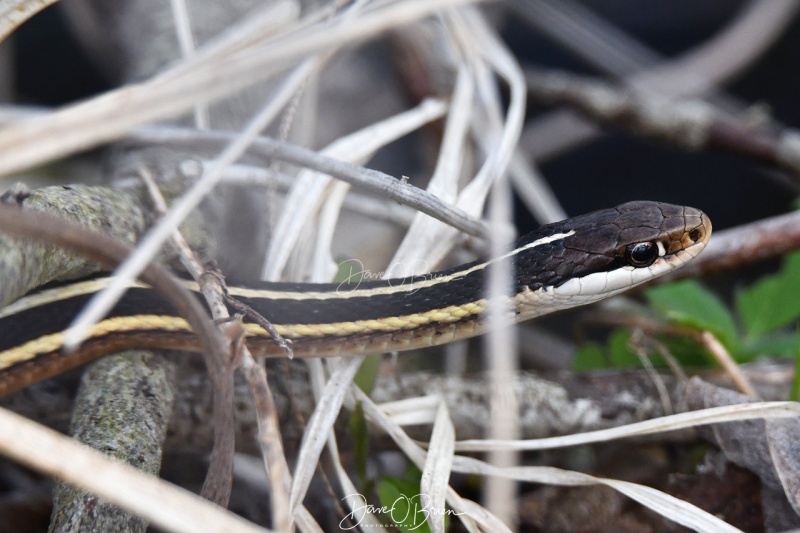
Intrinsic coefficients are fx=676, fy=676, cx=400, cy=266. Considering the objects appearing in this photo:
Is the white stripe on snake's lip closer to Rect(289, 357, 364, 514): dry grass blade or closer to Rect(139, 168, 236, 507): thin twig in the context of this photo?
Rect(289, 357, 364, 514): dry grass blade

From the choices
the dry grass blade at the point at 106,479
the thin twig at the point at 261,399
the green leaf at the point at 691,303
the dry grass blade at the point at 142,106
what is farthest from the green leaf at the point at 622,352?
the dry grass blade at the point at 106,479

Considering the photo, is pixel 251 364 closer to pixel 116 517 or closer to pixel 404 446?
pixel 116 517

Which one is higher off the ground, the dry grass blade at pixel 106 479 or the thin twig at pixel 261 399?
the thin twig at pixel 261 399

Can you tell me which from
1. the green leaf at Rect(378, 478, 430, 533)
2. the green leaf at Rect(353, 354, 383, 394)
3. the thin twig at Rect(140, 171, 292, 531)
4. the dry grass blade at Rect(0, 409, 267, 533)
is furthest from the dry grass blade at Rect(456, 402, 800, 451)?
the dry grass blade at Rect(0, 409, 267, 533)

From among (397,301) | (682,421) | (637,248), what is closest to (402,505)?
(397,301)

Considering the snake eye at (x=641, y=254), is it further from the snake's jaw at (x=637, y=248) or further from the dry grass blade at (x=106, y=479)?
the dry grass blade at (x=106, y=479)

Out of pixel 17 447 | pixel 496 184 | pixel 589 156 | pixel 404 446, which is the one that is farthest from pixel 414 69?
pixel 17 447
